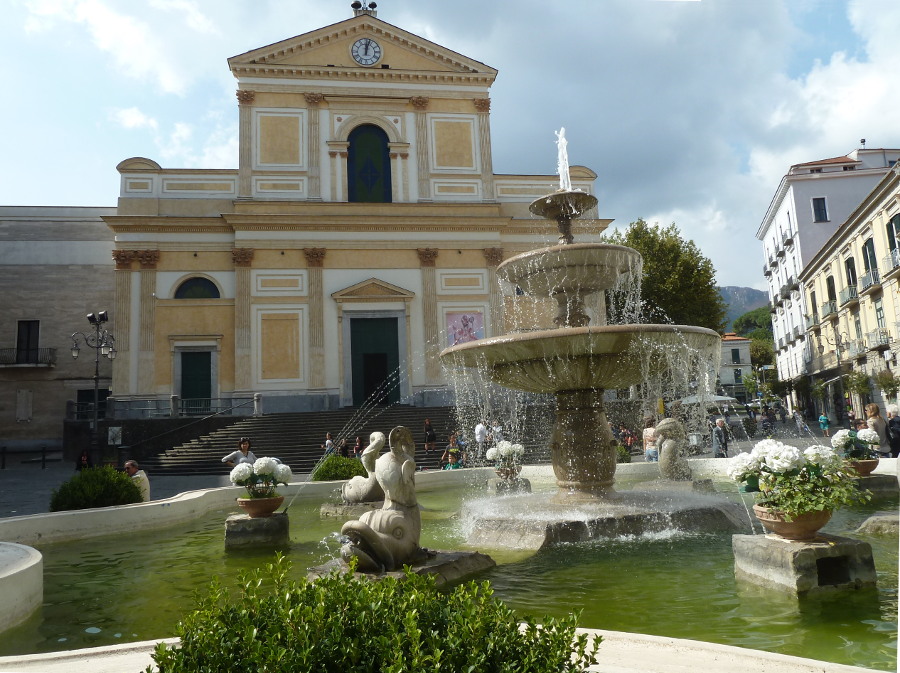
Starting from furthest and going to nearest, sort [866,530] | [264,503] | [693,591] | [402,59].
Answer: [402,59] → [264,503] → [866,530] → [693,591]

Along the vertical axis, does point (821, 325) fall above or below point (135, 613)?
above

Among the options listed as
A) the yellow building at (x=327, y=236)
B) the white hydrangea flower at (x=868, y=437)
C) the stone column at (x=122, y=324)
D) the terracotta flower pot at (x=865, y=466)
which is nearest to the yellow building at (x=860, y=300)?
the yellow building at (x=327, y=236)

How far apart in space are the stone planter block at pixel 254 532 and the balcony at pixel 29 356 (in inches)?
1039

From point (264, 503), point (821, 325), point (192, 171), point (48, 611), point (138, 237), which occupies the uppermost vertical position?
point (192, 171)

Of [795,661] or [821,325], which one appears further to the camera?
[821,325]

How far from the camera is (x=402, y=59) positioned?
2869 centimetres

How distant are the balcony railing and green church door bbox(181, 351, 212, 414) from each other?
27.9 m

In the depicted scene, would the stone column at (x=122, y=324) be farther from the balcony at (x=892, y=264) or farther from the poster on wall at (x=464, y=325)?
the balcony at (x=892, y=264)

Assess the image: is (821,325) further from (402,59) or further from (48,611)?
(48,611)

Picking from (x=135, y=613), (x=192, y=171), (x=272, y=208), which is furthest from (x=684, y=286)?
(x=135, y=613)

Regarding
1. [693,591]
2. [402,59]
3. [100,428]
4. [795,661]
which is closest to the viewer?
[795,661]

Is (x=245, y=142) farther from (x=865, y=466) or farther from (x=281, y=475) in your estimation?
(x=865, y=466)

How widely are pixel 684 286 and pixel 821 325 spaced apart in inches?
454

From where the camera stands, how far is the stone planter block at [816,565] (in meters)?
4.35
